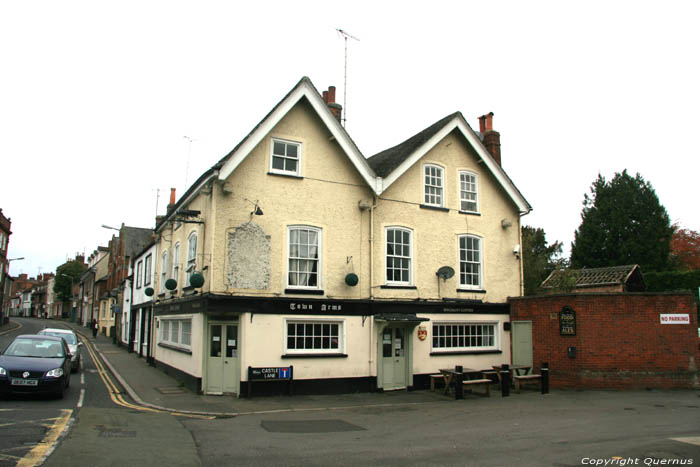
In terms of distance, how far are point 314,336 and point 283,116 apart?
273 inches

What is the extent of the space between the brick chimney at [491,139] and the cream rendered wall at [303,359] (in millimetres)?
9436

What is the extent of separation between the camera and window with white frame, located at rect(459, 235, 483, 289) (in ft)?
63.6

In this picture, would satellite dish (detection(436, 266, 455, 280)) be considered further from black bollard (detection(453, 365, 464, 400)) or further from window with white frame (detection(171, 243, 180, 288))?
window with white frame (detection(171, 243, 180, 288))

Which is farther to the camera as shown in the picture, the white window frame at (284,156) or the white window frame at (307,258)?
the white window frame at (284,156)

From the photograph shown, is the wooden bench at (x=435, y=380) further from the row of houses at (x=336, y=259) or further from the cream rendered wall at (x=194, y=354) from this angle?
the cream rendered wall at (x=194, y=354)

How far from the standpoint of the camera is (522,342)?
19328mm

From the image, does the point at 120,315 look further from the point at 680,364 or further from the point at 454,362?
the point at 680,364

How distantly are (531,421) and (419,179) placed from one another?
9.60 meters

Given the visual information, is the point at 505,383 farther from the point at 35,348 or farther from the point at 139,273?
the point at 139,273

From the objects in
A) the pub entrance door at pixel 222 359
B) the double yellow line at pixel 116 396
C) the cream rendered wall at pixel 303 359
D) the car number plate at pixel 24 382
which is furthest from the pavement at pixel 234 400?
the car number plate at pixel 24 382

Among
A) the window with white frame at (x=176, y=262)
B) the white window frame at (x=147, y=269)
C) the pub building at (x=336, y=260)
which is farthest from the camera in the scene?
the white window frame at (x=147, y=269)

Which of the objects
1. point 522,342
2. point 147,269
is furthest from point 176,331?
point 522,342

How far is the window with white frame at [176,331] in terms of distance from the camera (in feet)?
58.8

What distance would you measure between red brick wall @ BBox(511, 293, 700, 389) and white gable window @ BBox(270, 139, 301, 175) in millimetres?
10390
